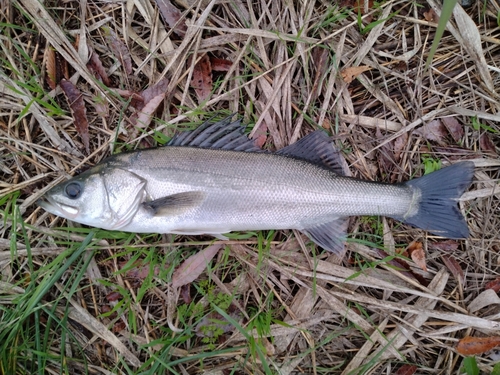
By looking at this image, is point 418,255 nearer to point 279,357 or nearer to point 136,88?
point 279,357

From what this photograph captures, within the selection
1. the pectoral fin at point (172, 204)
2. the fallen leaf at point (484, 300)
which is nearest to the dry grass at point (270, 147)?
the fallen leaf at point (484, 300)

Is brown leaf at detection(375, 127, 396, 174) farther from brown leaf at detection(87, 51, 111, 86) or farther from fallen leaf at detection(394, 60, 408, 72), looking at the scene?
brown leaf at detection(87, 51, 111, 86)

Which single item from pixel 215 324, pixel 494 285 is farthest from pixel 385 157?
pixel 215 324

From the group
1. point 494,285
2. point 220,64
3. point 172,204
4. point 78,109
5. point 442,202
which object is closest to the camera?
point 172,204

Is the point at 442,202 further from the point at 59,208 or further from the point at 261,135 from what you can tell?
the point at 59,208

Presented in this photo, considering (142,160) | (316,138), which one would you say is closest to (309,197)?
(316,138)
